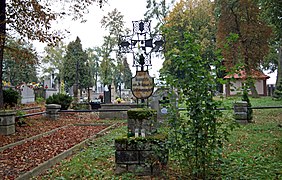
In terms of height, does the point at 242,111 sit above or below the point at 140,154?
above

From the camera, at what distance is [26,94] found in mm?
19297

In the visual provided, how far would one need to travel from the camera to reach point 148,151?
3.91 meters

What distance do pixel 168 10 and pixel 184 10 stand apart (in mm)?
2434

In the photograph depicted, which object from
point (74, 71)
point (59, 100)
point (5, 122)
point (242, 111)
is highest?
point (74, 71)

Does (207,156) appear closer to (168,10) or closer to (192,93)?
(192,93)

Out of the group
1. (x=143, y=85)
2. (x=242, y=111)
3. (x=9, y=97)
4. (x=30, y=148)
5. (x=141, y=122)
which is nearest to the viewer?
(x=141, y=122)

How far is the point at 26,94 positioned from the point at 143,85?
16.7 meters

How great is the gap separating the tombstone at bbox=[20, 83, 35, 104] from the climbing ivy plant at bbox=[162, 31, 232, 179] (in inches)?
695

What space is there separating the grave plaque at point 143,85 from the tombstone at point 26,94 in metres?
15.5

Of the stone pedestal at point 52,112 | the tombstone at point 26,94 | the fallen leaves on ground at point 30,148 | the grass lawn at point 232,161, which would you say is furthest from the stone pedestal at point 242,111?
the tombstone at point 26,94

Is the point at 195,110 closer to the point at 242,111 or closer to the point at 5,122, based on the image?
the point at 5,122

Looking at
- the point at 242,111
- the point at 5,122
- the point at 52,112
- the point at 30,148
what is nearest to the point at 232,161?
the point at 30,148

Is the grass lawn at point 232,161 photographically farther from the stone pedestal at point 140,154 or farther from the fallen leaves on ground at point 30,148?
the fallen leaves on ground at point 30,148

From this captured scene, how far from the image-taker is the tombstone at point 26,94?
18734mm
